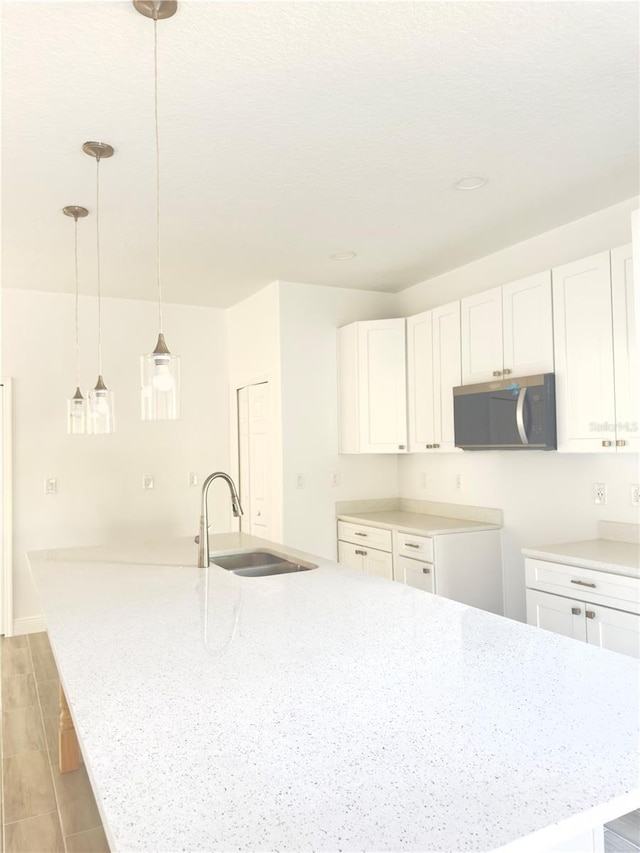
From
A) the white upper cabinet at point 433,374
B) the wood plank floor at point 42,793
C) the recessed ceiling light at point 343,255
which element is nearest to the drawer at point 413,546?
the white upper cabinet at point 433,374

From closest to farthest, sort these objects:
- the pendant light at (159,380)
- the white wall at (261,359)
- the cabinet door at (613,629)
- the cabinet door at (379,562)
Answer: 1. the pendant light at (159,380)
2. the cabinet door at (613,629)
3. the cabinet door at (379,562)
4. the white wall at (261,359)

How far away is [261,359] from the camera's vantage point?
4793mm

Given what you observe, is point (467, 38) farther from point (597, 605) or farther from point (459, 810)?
point (597, 605)

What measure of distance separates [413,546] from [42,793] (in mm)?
2298

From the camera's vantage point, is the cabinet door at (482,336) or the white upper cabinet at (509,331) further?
the cabinet door at (482,336)

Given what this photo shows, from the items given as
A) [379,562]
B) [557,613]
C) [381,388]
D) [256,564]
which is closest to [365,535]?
[379,562]

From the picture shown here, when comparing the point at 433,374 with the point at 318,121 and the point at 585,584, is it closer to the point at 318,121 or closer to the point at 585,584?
the point at 585,584

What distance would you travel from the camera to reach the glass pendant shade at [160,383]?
2096 millimetres

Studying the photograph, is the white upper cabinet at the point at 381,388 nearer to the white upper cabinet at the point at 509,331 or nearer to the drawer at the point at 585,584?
the white upper cabinet at the point at 509,331

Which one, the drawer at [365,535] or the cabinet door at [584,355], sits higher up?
the cabinet door at [584,355]

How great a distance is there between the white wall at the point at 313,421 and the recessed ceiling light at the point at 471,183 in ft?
6.13

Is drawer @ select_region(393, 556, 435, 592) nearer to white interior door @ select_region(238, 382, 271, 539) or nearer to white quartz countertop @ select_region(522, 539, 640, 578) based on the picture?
white quartz countertop @ select_region(522, 539, 640, 578)

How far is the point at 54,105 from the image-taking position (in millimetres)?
2137

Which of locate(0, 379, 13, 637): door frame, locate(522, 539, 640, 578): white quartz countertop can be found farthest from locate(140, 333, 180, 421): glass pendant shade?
locate(0, 379, 13, 637): door frame
